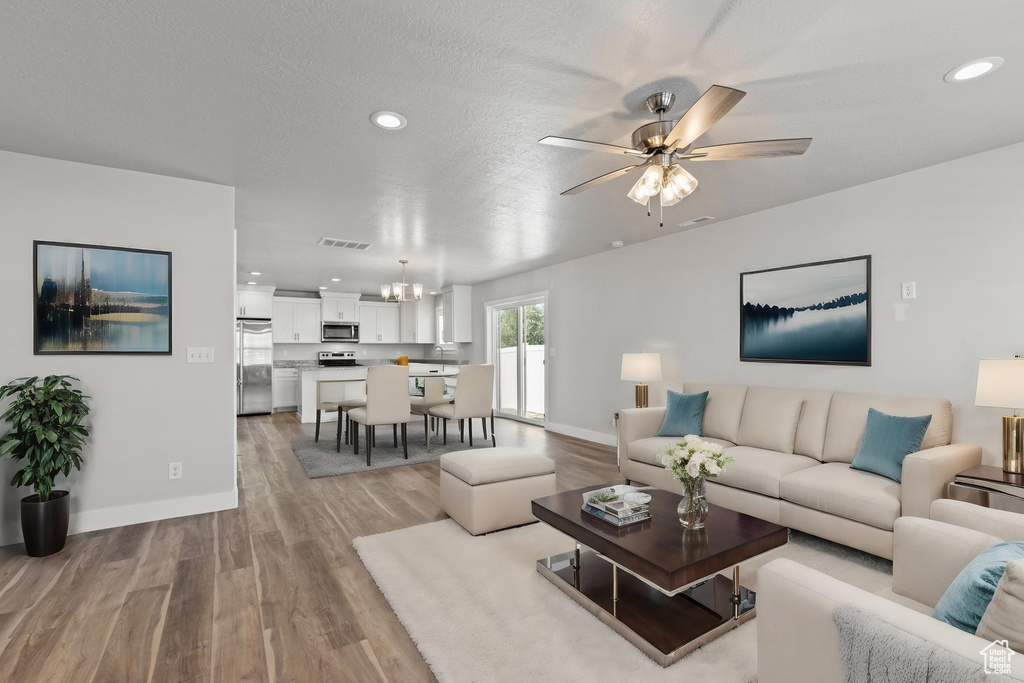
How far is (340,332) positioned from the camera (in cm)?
965

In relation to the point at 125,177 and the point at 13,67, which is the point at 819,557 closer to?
the point at 13,67

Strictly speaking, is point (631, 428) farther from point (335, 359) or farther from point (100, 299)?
point (335, 359)

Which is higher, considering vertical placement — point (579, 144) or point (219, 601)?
point (579, 144)

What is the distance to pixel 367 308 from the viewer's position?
9.93m

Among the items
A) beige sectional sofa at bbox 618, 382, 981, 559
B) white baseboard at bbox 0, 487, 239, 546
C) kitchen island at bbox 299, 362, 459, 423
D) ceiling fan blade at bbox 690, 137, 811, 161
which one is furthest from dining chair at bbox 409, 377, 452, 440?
ceiling fan blade at bbox 690, 137, 811, 161

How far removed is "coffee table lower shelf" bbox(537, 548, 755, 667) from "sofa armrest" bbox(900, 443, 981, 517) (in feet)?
3.38

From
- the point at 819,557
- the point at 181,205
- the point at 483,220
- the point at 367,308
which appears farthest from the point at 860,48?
the point at 367,308

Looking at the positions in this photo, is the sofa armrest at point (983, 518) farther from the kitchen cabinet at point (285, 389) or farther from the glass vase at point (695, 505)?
the kitchen cabinet at point (285, 389)

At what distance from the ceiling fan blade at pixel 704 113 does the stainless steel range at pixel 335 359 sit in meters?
8.74

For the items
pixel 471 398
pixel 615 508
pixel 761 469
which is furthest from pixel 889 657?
pixel 471 398

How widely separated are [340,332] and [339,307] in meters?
0.49

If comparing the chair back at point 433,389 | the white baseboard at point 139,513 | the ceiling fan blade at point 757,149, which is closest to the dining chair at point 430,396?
the chair back at point 433,389

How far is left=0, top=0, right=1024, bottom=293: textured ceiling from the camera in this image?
1743 millimetres

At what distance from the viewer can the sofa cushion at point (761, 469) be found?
10.1 feet
